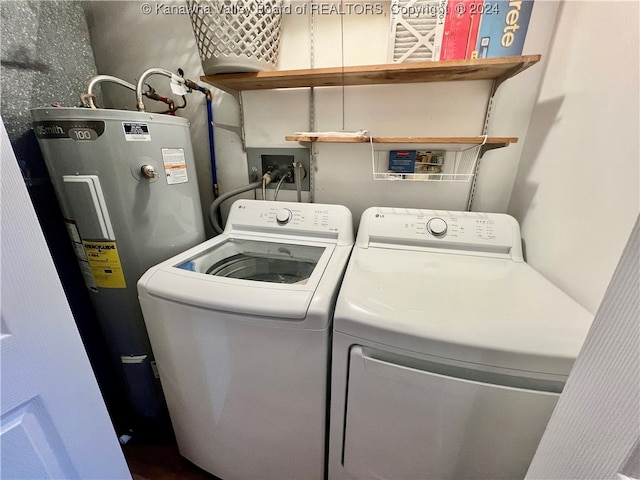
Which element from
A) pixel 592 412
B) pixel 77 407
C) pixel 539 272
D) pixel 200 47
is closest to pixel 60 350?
pixel 77 407

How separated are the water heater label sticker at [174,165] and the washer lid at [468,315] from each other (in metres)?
0.80

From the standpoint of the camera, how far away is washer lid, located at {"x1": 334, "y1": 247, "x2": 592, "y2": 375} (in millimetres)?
604

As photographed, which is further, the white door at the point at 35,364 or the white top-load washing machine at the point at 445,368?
the white top-load washing machine at the point at 445,368

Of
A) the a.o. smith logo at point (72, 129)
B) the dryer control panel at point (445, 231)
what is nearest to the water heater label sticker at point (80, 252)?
the a.o. smith logo at point (72, 129)

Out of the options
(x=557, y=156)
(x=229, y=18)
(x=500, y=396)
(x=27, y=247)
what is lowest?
(x=500, y=396)

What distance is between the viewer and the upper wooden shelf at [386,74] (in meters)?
0.94

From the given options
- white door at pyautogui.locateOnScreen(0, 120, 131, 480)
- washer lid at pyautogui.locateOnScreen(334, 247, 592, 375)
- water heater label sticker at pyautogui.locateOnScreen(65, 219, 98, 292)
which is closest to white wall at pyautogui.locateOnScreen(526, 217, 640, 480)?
washer lid at pyautogui.locateOnScreen(334, 247, 592, 375)

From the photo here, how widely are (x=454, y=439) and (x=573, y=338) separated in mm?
424

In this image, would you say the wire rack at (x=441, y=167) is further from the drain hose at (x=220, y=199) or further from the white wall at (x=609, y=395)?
the white wall at (x=609, y=395)

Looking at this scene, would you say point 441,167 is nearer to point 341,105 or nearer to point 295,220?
point 341,105

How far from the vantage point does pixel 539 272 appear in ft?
3.26

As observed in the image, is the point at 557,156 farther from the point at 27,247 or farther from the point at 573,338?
the point at 27,247

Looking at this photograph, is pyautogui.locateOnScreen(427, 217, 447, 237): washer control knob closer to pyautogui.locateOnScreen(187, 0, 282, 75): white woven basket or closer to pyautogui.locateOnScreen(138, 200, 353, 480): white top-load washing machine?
pyautogui.locateOnScreen(138, 200, 353, 480): white top-load washing machine

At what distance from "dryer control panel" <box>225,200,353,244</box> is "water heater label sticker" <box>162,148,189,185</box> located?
0.32m
